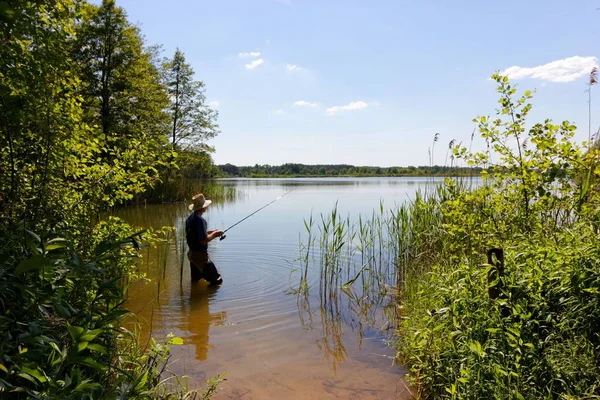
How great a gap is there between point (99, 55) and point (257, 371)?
71.2ft

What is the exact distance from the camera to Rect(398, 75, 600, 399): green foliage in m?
3.11

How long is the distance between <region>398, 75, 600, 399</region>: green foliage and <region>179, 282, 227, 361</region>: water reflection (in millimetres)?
2567

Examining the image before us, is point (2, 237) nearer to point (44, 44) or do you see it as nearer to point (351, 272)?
point (44, 44)

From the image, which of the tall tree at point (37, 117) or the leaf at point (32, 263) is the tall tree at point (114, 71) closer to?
the tall tree at point (37, 117)

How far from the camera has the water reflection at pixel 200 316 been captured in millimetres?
5382

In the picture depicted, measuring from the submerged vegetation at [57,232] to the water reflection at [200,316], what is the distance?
0.97 m

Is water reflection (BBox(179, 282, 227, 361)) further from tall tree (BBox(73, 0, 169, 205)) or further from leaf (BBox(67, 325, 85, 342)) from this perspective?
tall tree (BBox(73, 0, 169, 205))

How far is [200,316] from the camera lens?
20.8 ft

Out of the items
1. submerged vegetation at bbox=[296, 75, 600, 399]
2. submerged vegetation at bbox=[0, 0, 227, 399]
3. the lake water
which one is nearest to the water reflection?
the lake water

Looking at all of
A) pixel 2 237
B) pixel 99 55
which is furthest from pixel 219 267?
pixel 99 55

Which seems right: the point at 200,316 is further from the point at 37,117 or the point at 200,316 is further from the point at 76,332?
the point at 76,332

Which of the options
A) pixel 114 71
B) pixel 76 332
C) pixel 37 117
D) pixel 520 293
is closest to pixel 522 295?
pixel 520 293

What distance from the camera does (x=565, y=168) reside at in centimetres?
390

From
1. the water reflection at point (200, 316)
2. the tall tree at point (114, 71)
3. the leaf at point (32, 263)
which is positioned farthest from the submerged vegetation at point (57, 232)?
the tall tree at point (114, 71)
